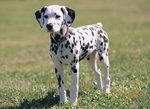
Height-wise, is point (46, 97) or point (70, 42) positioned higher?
point (70, 42)

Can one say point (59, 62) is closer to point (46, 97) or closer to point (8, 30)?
point (46, 97)

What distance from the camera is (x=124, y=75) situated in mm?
15078

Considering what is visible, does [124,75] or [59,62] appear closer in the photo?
[59,62]

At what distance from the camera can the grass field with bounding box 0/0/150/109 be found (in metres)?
11.4

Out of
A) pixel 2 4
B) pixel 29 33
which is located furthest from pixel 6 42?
pixel 2 4

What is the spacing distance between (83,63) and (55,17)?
10.2 m

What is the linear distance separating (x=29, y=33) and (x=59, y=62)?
28780mm

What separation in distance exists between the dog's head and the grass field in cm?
167

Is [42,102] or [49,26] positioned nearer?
[49,26]

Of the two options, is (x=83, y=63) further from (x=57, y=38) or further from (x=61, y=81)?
(x=57, y=38)

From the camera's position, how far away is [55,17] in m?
10.4

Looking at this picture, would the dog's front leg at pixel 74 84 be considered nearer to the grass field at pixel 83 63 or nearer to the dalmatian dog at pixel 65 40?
the dalmatian dog at pixel 65 40

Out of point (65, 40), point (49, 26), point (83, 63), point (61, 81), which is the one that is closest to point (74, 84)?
point (61, 81)

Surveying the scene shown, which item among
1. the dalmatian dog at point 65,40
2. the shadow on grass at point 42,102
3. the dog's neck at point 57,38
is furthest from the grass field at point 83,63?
the dog's neck at point 57,38
